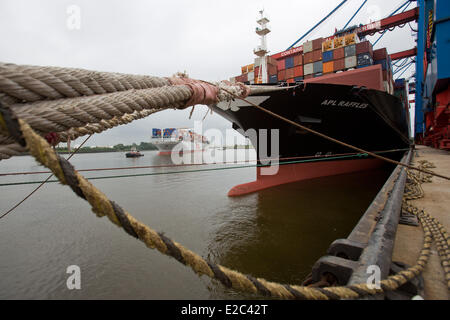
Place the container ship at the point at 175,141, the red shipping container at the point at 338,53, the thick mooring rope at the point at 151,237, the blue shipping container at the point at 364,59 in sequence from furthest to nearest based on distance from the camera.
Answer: the container ship at the point at 175,141 → the red shipping container at the point at 338,53 → the blue shipping container at the point at 364,59 → the thick mooring rope at the point at 151,237

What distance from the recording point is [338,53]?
39.0 feet

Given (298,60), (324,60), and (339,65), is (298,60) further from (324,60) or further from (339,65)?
(339,65)

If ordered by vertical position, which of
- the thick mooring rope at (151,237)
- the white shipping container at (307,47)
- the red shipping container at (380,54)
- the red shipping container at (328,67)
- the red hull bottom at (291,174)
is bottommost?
the red hull bottom at (291,174)

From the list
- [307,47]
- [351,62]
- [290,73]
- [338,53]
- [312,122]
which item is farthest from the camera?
[307,47]

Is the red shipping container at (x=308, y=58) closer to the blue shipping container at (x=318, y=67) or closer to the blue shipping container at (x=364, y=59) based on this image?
the blue shipping container at (x=318, y=67)

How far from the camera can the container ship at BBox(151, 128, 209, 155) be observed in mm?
46834

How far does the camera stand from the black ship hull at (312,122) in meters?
6.26

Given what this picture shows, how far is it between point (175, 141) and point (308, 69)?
1528 inches

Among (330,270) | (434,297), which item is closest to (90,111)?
(330,270)

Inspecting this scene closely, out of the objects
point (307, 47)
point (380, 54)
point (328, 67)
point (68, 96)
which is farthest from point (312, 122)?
point (307, 47)

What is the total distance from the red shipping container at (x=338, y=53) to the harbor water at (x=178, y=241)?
7.87 meters

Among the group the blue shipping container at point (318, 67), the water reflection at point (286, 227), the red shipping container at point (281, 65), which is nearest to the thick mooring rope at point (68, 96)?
the water reflection at point (286, 227)
